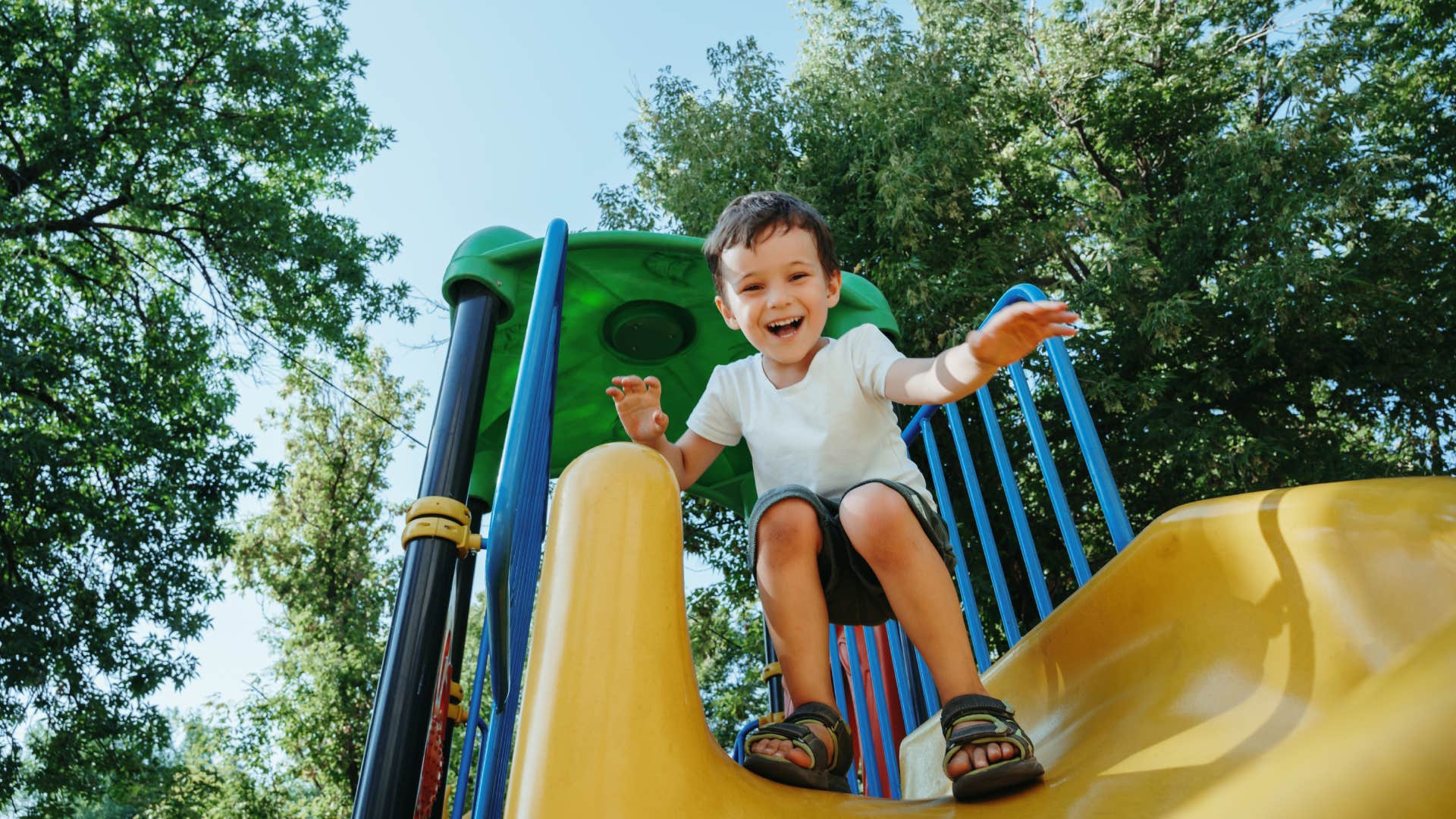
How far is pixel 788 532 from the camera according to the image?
4.57ft

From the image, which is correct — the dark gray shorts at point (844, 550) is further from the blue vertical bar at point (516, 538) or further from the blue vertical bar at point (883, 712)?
the blue vertical bar at point (883, 712)

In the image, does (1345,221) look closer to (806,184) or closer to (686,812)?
(806,184)

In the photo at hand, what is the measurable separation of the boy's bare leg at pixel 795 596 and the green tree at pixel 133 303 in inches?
310

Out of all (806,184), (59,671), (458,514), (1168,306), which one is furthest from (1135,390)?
(59,671)

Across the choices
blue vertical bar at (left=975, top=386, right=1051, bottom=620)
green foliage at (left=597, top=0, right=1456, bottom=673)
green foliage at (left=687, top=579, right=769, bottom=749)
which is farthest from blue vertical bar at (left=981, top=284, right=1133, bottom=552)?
green foliage at (left=687, top=579, right=769, bottom=749)

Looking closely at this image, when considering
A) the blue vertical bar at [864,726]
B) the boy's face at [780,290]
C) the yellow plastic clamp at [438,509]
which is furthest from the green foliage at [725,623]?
the boy's face at [780,290]

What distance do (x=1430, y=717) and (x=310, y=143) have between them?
1088cm

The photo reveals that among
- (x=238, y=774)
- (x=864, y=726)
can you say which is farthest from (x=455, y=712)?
(x=238, y=774)

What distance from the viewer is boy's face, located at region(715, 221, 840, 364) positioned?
1.66 m

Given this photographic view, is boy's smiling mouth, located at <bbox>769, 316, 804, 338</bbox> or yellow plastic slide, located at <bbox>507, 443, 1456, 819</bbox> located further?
boy's smiling mouth, located at <bbox>769, 316, 804, 338</bbox>

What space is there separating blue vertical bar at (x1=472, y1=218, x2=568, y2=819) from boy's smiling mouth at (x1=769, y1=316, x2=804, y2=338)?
0.42 meters

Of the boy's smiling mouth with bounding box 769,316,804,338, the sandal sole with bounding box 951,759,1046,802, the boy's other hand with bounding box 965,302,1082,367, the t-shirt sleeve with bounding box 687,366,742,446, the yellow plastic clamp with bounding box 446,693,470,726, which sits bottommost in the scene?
the sandal sole with bounding box 951,759,1046,802

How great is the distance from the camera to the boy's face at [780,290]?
1.66m

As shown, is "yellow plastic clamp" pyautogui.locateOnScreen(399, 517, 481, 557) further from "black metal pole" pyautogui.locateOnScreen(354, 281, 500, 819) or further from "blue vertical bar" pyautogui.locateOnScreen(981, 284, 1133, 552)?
"blue vertical bar" pyautogui.locateOnScreen(981, 284, 1133, 552)
